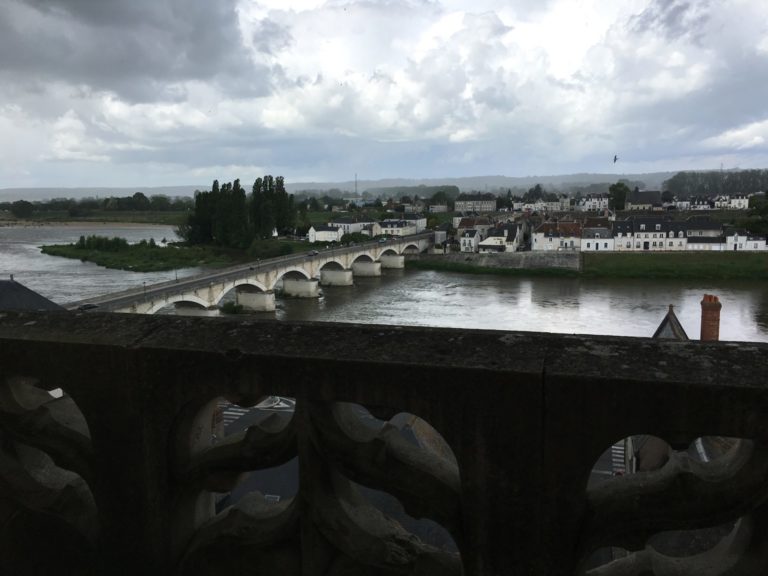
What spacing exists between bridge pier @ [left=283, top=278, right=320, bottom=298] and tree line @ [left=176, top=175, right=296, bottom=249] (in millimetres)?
19197

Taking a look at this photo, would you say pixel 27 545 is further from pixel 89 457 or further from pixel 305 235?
pixel 305 235

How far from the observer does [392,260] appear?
186ft

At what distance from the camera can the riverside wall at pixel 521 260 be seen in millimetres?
51938

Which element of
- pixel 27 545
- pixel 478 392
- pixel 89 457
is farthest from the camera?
pixel 27 545

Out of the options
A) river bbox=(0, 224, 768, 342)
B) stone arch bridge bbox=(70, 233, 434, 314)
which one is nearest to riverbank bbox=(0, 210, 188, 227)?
river bbox=(0, 224, 768, 342)

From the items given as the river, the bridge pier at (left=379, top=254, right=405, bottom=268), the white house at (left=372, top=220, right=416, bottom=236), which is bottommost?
the river

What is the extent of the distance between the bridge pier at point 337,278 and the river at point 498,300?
971 mm

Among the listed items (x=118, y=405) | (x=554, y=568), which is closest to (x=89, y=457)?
(x=118, y=405)

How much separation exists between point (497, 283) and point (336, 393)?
4516 centimetres

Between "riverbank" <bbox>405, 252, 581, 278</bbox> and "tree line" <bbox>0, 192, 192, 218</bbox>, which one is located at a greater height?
"tree line" <bbox>0, 192, 192, 218</bbox>

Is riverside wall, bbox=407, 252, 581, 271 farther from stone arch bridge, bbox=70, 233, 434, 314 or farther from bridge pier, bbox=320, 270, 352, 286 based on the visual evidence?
bridge pier, bbox=320, 270, 352, 286

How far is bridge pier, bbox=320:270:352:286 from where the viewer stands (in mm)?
46844

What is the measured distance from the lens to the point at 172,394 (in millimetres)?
1930

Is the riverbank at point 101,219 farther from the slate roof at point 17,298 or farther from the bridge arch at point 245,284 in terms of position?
the slate roof at point 17,298
